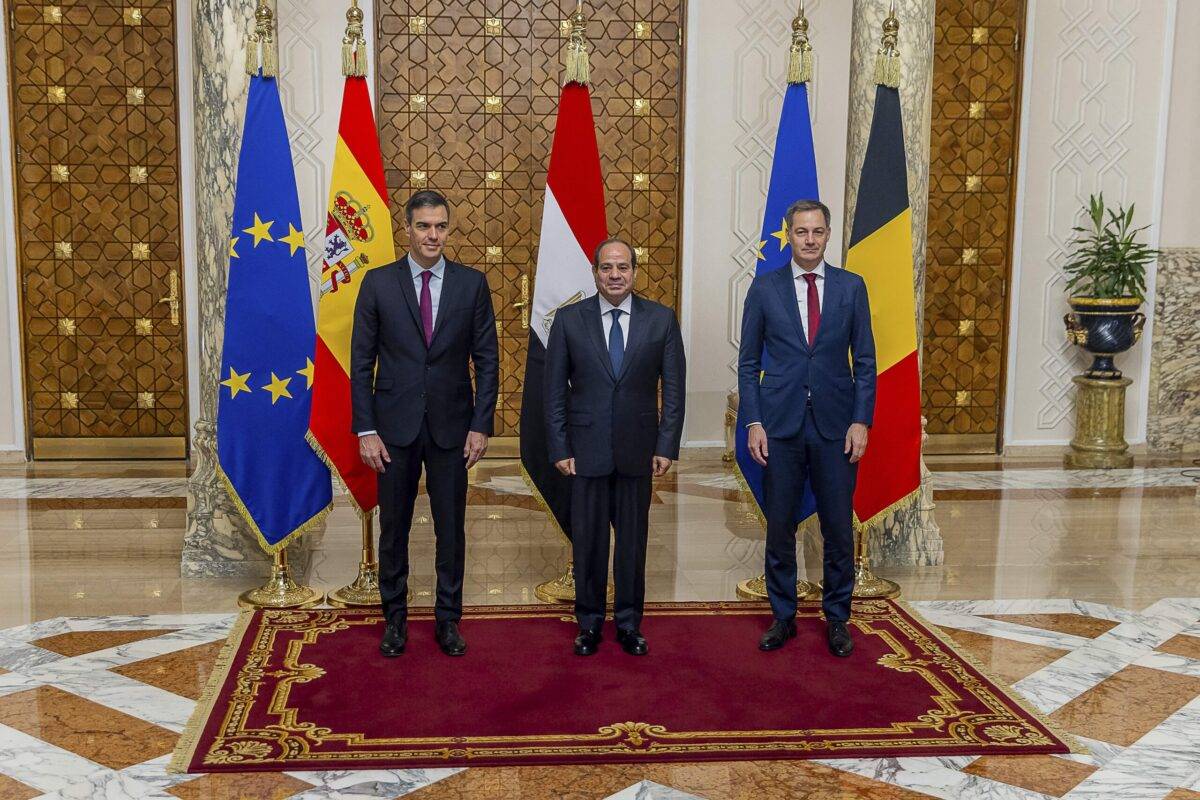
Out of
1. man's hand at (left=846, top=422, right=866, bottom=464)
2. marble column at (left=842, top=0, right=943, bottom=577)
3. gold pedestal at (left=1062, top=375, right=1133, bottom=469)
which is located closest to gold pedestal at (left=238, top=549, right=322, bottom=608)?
man's hand at (left=846, top=422, right=866, bottom=464)

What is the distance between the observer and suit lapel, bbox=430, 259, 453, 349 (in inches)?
178

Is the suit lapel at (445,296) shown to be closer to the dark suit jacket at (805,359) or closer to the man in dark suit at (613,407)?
the man in dark suit at (613,407)

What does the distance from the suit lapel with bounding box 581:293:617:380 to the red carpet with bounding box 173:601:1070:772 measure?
114 cm

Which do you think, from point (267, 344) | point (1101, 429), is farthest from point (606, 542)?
point (1101, 429)

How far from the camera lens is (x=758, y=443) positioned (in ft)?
15.3

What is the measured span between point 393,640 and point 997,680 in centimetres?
229

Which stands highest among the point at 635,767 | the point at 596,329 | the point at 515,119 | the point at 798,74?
the point at 515,119

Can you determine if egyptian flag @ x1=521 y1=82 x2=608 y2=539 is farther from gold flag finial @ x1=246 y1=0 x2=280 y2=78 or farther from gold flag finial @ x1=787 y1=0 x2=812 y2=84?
gold flag finial @ x1=246 y1=0 x2=280 y2=78

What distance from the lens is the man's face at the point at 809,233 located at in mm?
4523

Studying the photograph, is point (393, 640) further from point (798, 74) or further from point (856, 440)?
point (798, 74)

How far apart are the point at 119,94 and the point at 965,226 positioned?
19.9 feet

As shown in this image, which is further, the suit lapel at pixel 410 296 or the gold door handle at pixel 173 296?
the gold door handle at pixel 173 296

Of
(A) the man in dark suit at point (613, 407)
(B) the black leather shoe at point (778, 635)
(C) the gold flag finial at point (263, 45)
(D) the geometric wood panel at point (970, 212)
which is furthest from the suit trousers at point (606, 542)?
(D) the geometric wood panel at point (970, 212)

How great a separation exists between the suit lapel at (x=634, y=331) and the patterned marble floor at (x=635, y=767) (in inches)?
59.7
